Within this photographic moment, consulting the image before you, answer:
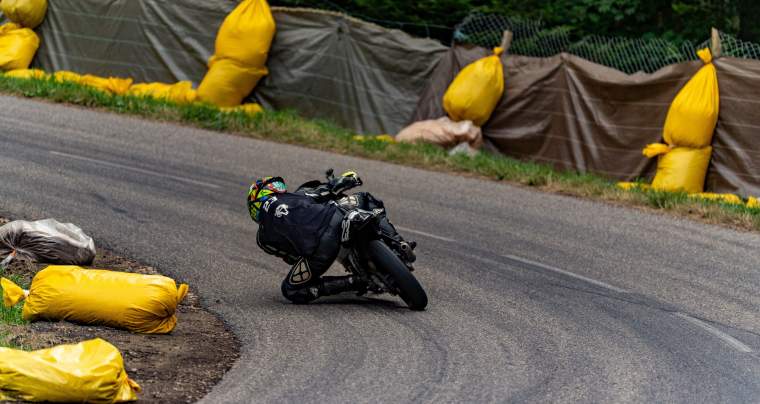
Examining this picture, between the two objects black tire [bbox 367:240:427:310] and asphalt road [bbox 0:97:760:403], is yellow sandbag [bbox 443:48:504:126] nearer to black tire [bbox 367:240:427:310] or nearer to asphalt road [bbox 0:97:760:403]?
asphalt road [bbox 0:97:760:403]

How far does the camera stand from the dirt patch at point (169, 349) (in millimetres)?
6383

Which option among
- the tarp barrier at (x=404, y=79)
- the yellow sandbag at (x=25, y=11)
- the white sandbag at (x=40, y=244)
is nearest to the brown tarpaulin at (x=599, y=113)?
the tarp barrier at (x=404, y=79)

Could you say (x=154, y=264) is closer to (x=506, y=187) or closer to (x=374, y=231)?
(x=374, y=231)

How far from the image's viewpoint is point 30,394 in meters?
5.66

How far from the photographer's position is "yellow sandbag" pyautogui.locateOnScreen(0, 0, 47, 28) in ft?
69.7

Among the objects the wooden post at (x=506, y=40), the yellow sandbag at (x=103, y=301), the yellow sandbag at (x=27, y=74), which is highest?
the yellow sandbag at (x=103, y=301)

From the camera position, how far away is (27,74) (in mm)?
20125

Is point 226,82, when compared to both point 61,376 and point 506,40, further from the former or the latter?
point 61,376

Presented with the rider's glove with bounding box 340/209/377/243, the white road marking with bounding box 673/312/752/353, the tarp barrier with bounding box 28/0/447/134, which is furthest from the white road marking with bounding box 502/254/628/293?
the tarp barrier with bounding box 28/0/447/134

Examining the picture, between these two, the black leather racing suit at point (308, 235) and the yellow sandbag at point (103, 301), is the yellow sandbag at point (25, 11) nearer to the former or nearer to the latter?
the black leather racing suit at point (308, 235)

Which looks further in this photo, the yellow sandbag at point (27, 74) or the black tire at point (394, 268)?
the yellow sandbag at point (27, 74)

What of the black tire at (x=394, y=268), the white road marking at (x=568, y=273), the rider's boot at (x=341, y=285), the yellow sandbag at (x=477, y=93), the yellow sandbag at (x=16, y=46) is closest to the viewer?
the black tire at (x=394, y=268)

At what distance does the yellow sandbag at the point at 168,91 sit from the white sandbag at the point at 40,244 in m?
9.88

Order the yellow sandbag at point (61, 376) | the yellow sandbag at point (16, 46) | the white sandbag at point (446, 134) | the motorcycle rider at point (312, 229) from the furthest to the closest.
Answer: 1. the yellow sandbag at point (16, 46)
2. the white sandbag at point (446, 134)
3. the motorcycle rider at point (312, 229)
4. the yellow sandbag at point (61, 376)
